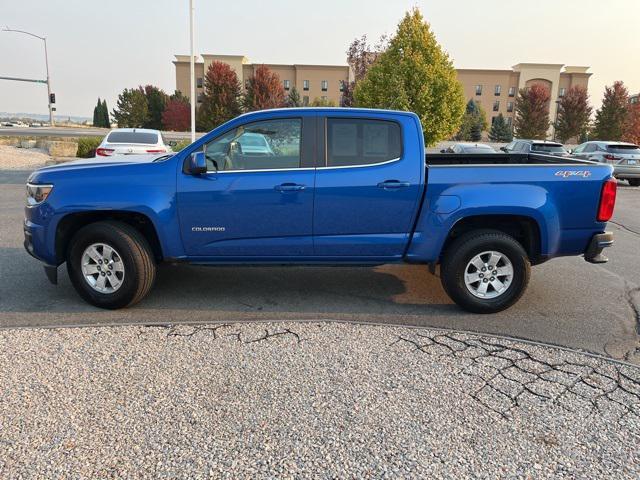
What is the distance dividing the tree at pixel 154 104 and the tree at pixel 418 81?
1881 inches

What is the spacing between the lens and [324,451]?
108 inches

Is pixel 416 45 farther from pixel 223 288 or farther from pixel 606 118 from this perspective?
pixel 606 118

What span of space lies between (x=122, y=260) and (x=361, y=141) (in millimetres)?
2482

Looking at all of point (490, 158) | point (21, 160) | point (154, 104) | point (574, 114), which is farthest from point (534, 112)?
point (490, 158)

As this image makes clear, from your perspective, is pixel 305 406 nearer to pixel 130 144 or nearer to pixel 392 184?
pixel 392 184

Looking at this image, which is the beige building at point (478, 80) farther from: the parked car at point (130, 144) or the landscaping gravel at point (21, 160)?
the parked car at point (130, 144)

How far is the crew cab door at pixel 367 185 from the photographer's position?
468cm

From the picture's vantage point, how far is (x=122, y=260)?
15.5 ft

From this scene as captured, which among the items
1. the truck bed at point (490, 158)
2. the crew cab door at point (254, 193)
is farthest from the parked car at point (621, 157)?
the crew cab door at point (254, 193)

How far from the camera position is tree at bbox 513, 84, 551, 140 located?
177 ft

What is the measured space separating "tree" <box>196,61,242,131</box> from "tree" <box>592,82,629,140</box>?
35106 millimetres

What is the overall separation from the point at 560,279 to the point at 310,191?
11.5 ft

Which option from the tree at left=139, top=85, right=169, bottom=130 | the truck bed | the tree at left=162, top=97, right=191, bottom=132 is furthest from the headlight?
the tree at left=139, top=85, right=169, bottom=130

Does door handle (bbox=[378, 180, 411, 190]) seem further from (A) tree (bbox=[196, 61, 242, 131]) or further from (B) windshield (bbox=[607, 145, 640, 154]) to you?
(A) tree (bbox=[196, 61, 242, 131])
